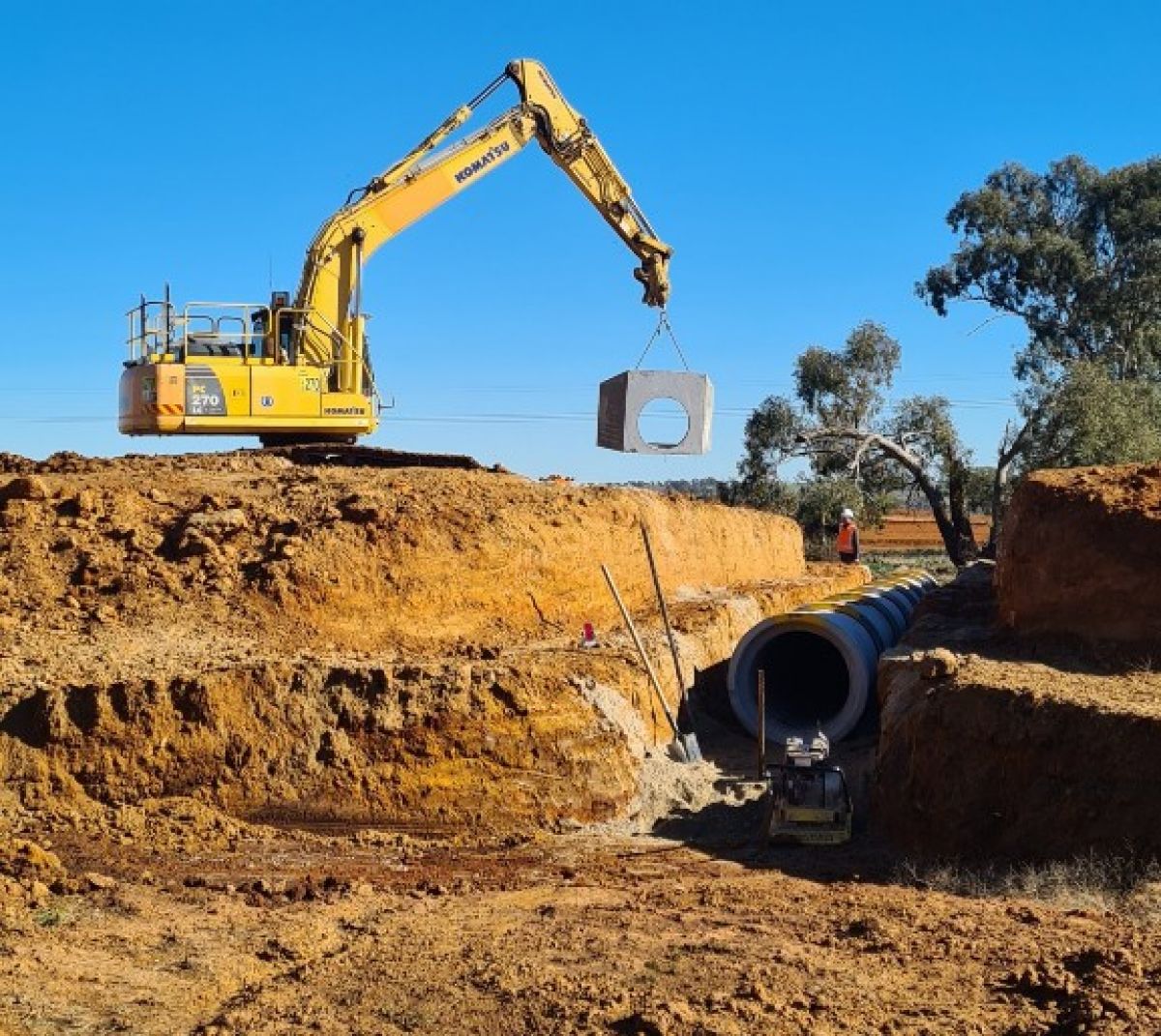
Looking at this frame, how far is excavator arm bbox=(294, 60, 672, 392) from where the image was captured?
1577 centimetres

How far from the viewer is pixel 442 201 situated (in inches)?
647

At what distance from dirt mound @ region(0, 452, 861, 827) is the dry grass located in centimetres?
273

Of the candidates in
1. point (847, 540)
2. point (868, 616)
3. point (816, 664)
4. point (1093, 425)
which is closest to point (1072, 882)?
point (868, 616)

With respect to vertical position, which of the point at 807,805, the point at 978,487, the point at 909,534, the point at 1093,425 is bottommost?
the point at 807,805

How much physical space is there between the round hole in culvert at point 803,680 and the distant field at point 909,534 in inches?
904

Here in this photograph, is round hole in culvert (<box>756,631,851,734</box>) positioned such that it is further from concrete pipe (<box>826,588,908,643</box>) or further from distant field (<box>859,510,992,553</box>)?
distant field (<box>859,510,992,553</box>)

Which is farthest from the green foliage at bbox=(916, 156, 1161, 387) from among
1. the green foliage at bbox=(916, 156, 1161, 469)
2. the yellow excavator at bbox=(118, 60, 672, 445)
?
the yellow excavator at bbox=(118, 60, 672, 445)

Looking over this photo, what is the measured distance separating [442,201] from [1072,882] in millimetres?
10982

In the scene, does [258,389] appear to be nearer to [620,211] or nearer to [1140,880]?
[620,211]

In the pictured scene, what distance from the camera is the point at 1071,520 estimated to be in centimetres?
1098

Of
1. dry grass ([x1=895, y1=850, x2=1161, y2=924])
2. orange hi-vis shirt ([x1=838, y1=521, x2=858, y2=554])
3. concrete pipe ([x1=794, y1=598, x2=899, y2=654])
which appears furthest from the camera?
orange hi-vis shirt ([x1=838, y1=521, x2=858, y2=554])

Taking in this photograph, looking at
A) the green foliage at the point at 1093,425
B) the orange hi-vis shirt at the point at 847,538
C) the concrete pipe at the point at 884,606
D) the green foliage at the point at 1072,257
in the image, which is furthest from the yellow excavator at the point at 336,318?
the green foliage at the point at 1072,257

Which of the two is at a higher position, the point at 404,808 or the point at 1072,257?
the point at 1072,257

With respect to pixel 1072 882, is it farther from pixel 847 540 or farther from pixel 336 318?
pixel 847 540
